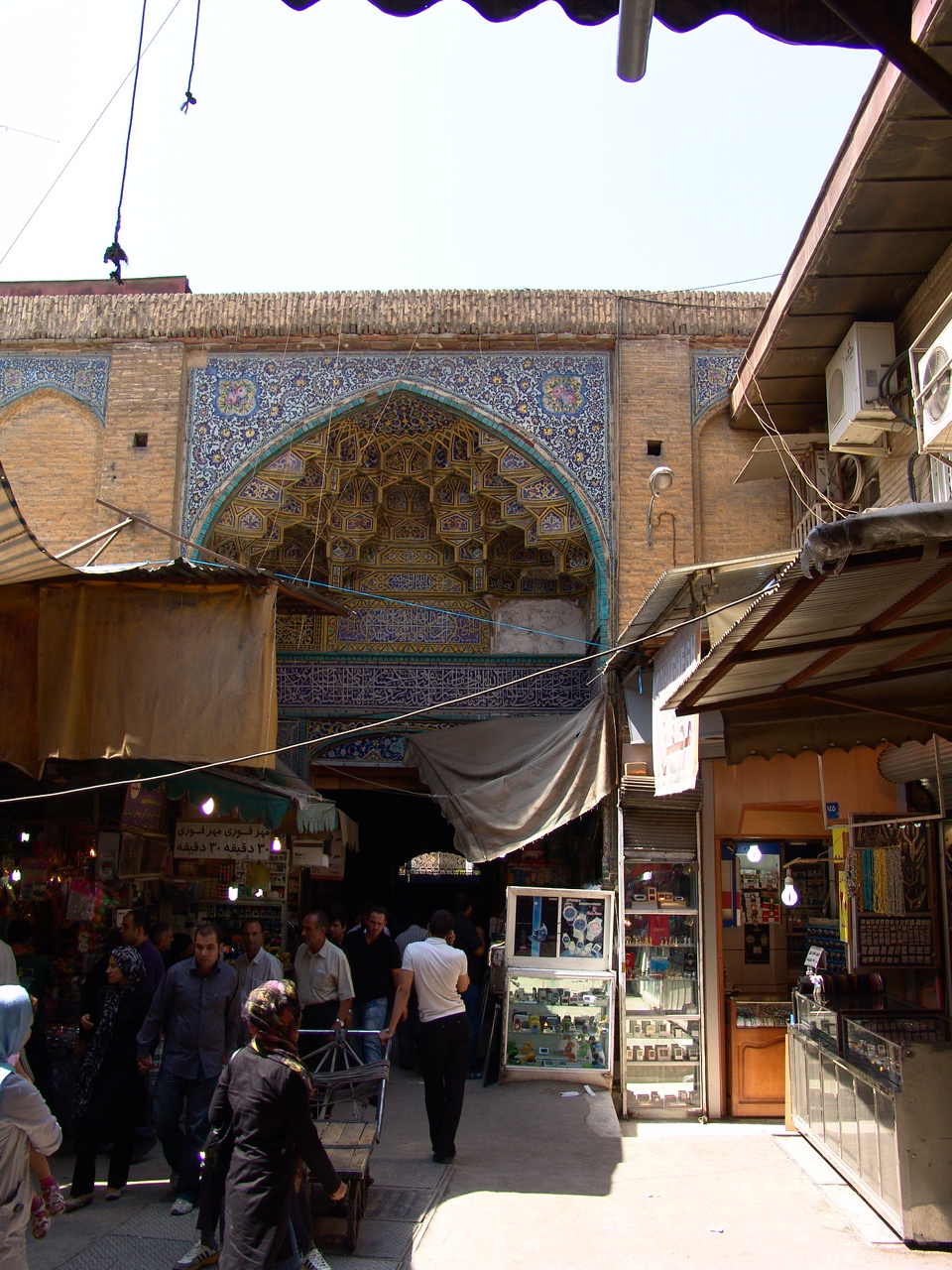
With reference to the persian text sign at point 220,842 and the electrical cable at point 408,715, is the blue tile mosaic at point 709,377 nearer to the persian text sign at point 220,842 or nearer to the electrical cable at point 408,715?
the electrical cable at point 408,715

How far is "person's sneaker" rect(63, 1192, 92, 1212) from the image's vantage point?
4.71 m

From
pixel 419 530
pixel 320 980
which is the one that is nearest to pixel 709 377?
pixel 419 530

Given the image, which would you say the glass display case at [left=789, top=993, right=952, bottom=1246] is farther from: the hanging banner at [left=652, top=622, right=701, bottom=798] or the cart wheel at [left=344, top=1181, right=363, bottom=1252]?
the cart wheel at [left=344, top=1181, right=363, bottom=1252]

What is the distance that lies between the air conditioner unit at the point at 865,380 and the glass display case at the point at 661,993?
330 cm

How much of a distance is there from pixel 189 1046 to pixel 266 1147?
156 centimetres

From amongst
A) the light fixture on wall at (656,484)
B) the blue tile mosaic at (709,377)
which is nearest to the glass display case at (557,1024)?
the light fixture on wall at (656,484)

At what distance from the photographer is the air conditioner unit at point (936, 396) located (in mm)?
4762

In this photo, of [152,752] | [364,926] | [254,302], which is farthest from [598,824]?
[254,302]

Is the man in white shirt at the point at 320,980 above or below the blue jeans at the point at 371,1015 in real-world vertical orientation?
above

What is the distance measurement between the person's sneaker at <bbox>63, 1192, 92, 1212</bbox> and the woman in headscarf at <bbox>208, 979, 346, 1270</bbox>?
67.8 inches

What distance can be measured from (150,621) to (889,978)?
5098 mm

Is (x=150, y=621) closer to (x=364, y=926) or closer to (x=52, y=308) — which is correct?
(x=364, y=926)

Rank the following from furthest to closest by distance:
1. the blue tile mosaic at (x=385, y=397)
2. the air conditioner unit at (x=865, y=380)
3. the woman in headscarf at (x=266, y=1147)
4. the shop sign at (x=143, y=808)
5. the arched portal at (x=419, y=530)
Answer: the arched portal at (x=419, y=530) < the blue tile mosaic at (x=385, y=397) < the shop sign at (x=143, y=808) < the air conditioner unit at (x=865, y=380) < the woman in headscarf at (x=266, y=1147)

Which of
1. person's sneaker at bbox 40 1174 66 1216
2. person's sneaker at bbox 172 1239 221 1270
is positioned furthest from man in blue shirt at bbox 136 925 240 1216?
person's sneaker at bbox 40 1174 66 1216
